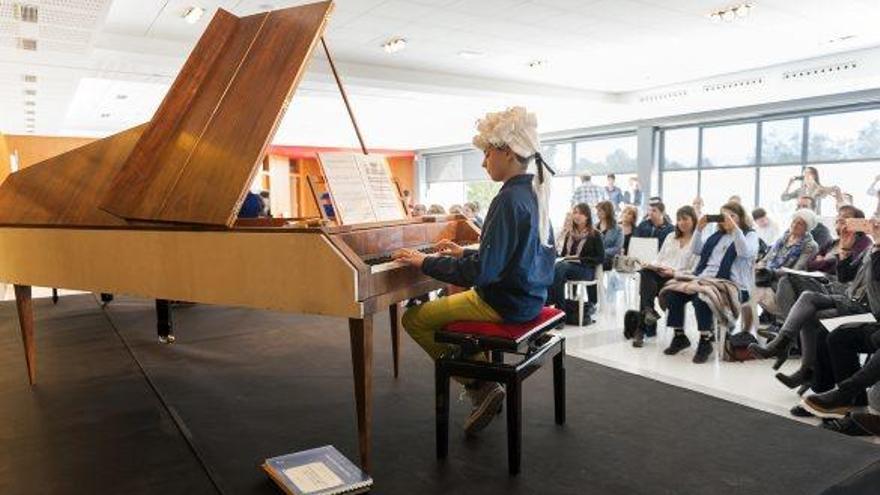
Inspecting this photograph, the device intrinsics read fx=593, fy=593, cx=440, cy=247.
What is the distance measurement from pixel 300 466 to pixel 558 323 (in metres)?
1.24

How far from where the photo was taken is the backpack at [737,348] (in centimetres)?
436

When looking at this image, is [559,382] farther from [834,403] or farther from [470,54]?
[470,54]

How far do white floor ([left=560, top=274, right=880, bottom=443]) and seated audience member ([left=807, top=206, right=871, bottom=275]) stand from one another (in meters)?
0.89

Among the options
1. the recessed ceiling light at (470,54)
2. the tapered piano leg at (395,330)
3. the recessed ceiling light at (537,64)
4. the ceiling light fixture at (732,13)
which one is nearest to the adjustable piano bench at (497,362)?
the tapered piano leg at (395,330)

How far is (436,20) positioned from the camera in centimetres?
604

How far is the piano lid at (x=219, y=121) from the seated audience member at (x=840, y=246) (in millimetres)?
3874

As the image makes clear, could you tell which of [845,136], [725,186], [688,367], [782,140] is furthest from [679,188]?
[688,367]

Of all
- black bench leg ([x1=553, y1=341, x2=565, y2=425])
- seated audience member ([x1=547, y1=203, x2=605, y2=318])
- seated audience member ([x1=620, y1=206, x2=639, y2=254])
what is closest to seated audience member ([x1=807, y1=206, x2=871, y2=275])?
seated audience member ([x1=547, y1=203, x2=605, y2=318])

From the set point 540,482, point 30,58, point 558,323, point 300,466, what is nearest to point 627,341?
point 558,323

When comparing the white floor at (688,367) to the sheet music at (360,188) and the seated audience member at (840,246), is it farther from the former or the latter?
the sheet music at (360,188)

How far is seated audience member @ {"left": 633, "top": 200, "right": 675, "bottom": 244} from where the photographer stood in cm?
650

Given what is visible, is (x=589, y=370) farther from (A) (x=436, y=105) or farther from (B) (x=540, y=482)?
(A) (x=436, y=105)

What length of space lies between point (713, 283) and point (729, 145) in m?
7.28

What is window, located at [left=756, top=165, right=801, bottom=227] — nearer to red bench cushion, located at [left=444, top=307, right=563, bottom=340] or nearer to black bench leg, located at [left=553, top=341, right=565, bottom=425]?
black bench leg, located at [left=553, top=341, right=565, bottom=425]
